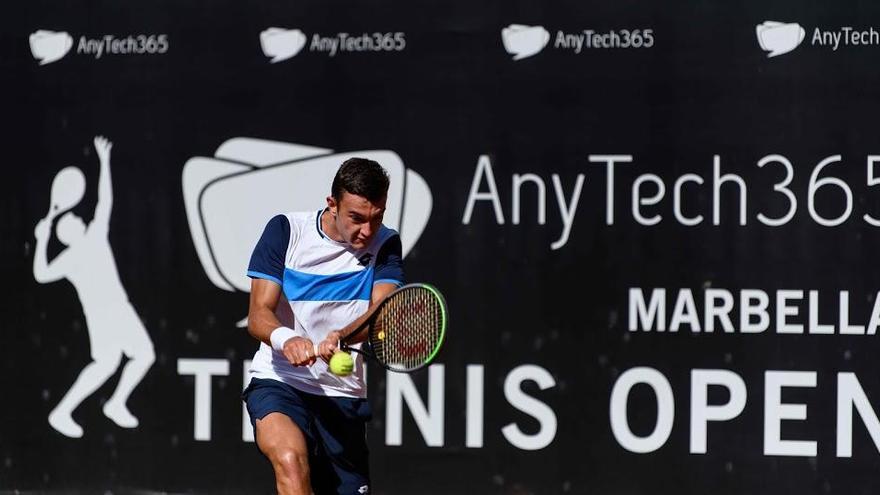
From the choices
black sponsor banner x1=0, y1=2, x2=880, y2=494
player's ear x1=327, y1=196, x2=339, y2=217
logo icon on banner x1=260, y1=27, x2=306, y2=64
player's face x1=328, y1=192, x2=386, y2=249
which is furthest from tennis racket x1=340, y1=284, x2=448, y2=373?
logo icon on banner x1=260, y1=27, x2=306, y2=64

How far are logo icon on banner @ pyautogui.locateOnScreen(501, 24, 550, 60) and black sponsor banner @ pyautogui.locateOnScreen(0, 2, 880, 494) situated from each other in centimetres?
1

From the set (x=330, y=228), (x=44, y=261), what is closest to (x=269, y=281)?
(x=330, y=228)

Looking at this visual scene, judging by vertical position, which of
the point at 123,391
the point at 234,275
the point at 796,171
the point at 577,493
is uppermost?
the point at 796,171

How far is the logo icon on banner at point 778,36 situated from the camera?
612cm

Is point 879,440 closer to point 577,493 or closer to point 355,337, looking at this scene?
point 577,493

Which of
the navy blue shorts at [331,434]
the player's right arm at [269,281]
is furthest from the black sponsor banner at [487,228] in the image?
the player's right arm at [269,281]

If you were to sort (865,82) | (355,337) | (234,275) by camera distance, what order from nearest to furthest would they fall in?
1. (355,337)
2. (865,82)
3. (234,275)

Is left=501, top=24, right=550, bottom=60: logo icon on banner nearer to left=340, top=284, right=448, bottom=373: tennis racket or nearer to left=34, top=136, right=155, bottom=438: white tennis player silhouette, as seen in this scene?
left=34, top=136, right=155, bottom=438: white tennis player silhouette

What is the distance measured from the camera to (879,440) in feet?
20.0

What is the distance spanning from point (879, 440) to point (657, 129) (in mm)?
1696

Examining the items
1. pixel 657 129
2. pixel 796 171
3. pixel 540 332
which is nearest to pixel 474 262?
pixel 540 332

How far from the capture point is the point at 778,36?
20.1ft

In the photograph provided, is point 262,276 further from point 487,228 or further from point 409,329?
point 487,228

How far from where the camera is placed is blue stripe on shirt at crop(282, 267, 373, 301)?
448 centimetres
